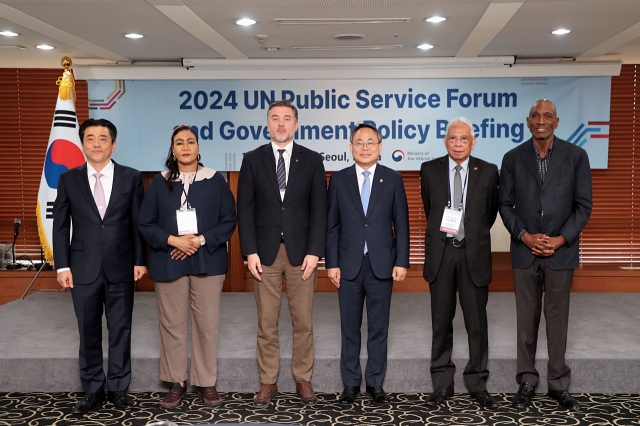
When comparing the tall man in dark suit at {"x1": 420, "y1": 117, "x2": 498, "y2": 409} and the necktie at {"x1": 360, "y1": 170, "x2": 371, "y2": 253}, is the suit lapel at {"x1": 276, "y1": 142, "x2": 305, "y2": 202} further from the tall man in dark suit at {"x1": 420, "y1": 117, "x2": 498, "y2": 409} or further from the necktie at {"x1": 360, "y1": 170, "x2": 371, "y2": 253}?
the tall man in dark suit at {"x1": 420, "y1": 117, "x2": 498, "y2": 409}

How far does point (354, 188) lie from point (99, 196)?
151 cm

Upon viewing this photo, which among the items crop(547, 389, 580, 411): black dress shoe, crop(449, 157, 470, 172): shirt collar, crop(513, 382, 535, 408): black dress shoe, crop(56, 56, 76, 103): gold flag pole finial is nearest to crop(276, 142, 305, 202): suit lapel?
crop(449, 157, 470, 172): shirt collar

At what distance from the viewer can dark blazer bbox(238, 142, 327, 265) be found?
3.62m

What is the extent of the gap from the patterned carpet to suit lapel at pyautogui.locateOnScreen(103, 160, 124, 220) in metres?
1.19

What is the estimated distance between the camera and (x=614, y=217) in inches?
278

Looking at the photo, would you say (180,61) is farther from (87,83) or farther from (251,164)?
(251,164)

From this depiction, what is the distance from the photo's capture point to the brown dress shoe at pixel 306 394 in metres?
3.78

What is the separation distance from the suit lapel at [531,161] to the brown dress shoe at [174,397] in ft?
8.14

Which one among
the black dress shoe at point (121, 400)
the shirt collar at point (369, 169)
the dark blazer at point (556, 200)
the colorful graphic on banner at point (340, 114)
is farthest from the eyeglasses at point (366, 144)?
the colorful graphic on banner at point (340, 114)

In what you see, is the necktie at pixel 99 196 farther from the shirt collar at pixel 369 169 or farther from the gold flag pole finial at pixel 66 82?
the gold flag pole finial at pixel 66 82

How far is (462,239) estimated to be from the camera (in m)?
3.62

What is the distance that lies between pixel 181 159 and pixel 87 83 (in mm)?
3815

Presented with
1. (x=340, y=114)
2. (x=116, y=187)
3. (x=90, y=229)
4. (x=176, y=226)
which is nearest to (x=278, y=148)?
(x=176, y=226)

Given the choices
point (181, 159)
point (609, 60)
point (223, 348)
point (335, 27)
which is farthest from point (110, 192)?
point (609, 60)
